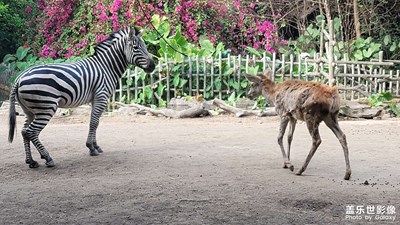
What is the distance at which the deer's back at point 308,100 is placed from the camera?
6910 mm

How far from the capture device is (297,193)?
6.13 m

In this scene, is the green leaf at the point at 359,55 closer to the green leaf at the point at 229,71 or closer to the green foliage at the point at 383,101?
the green foliage at the point at 383,101

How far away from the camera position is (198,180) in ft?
22.6

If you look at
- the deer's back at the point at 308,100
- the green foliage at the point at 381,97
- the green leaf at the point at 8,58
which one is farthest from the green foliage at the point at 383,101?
the green leaf at the point at 8,58

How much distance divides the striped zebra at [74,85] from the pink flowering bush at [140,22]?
9.05 meters

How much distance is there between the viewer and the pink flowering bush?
18.8 m

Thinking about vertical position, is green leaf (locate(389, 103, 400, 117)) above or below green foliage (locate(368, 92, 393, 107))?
below

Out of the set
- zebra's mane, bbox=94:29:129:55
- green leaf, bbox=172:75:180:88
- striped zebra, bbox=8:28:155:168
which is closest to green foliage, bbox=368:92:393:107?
green leaf, bbox=172:75:180:88

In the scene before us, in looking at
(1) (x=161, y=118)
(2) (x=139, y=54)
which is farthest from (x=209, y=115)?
(2) (x=139, y=54)

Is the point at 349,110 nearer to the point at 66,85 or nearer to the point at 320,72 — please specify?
the point at 320,72

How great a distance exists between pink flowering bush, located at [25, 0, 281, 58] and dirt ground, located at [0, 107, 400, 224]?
26.5ft

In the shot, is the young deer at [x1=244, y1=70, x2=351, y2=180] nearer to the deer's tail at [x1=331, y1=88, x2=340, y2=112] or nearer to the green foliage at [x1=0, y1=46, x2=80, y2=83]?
the deer's tail at [x1=331, y1=88, x2=340, y2=112]

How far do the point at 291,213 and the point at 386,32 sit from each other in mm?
15649

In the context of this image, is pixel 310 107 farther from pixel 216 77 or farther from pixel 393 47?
pixel 393 47
